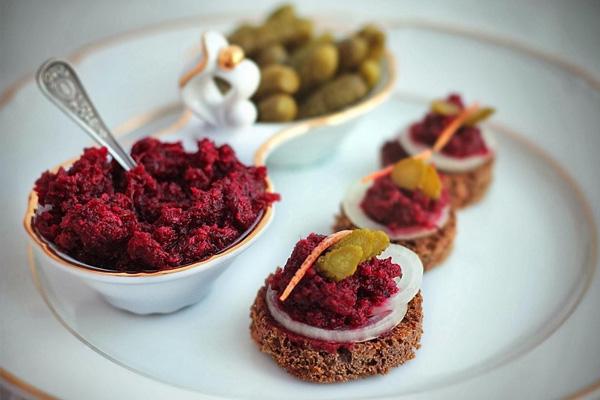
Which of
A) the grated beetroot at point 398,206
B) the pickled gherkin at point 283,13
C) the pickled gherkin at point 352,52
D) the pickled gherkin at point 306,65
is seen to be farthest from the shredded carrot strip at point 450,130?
the pickled gherkin at point 283,13

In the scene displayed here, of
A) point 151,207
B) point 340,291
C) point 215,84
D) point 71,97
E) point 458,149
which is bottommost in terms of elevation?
point 458,149

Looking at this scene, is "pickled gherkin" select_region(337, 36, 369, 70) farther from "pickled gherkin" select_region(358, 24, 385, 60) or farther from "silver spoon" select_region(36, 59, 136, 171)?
"silver spoon" select_region(36, 59, 136, 171)

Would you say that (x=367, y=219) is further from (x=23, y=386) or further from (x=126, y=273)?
(x=23, y=386)

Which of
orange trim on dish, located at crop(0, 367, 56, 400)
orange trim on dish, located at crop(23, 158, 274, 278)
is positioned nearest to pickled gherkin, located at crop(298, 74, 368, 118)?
orange trim on dish, located at crop(23, 158, 274, 278)

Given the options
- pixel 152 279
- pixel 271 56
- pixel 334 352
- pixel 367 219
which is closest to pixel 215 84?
pixel 271 56

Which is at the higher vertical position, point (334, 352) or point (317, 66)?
point (317, 66)

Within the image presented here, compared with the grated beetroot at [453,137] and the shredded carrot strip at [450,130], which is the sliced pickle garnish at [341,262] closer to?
the shredded carrot strip at [450,130]
